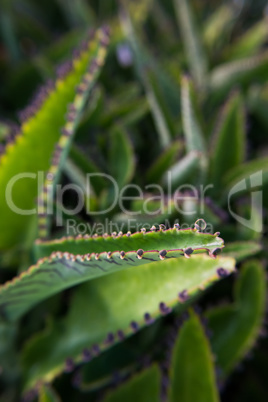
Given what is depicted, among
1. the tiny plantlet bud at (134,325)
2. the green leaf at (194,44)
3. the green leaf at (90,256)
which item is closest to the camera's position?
the green leaf at (90,256)

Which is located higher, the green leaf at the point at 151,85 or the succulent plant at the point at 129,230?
the green leaf at the point at 151,85

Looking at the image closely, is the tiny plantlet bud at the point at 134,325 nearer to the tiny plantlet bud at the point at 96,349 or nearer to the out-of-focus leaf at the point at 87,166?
the tiny plantlet bud at the point at 96,349

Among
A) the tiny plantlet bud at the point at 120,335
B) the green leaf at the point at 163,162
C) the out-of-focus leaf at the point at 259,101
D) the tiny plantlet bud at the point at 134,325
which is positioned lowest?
the tiny plantlet bud at the point at 120,335

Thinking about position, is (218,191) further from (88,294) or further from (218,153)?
(88,294)

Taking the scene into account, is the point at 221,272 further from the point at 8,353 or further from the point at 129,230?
the point at 8,353

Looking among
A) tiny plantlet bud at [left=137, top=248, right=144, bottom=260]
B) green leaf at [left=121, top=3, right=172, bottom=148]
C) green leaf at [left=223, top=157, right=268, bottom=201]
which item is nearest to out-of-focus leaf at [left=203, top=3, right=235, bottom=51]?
green leaf at [left=121, top=3, right=172, bottom=148]

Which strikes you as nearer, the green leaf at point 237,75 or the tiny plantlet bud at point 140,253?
the tiny plantlet bud at point 140,253

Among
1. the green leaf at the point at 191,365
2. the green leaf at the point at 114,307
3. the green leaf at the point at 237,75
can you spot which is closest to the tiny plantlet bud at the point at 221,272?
the green leaf at the point at 114,307

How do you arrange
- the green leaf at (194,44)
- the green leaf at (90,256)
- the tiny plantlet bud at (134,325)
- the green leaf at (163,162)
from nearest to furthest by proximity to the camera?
the green leaf at (90,256) → the tiny plantlet bud at (134,325) → the green leaf at (163,162) → the green leaf at (194,44)
